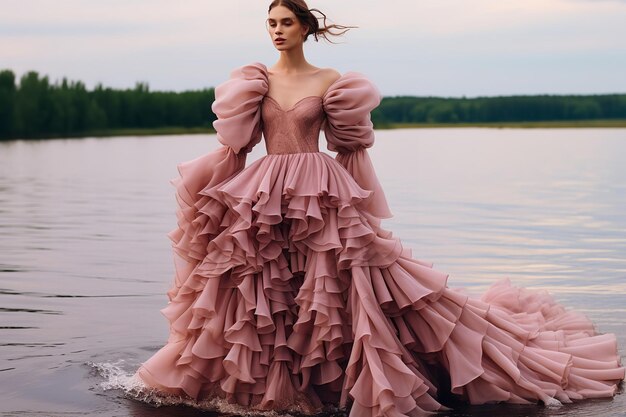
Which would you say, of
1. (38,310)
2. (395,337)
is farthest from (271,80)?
(38,310)

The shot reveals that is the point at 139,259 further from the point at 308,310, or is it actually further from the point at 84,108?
the point at 84,108

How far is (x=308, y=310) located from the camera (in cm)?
664

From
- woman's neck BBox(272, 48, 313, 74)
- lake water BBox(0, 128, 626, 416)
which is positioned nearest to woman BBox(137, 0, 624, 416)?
woman's neck BBox(272, 48, 313, 74)

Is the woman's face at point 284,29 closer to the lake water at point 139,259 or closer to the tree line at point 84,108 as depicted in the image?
the lake water at point 139,259

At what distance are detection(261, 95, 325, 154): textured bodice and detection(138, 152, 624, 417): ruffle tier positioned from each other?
69mm

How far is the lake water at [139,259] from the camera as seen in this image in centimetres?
775

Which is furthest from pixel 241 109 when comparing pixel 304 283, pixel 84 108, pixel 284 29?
pixel 84 108

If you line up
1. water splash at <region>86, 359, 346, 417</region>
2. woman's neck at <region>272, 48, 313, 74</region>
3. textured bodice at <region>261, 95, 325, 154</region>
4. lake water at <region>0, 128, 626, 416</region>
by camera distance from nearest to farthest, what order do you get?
water splash at <region>86, 359, 346, 417</region>
textured bodice at <region>261, 95, 325, 154</region>
woman's neck at <region>272, 48, 313, 74</region>
lake water at <region>0, 128, 626, 416</region>

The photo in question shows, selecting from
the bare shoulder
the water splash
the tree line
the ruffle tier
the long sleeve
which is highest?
the bare shoulder

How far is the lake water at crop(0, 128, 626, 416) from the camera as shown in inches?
305

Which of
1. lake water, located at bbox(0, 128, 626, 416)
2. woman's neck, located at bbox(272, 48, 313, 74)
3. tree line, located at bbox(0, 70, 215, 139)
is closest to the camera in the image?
woman's neck, located at bbox(272, 48, 313, 74)

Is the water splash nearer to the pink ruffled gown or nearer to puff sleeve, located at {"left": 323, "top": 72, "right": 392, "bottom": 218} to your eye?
the pink ruffled gown

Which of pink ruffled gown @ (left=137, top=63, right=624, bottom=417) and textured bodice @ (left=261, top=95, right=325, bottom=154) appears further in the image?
textured bodice @ (left=261, top=95, right=325, bottom=154)

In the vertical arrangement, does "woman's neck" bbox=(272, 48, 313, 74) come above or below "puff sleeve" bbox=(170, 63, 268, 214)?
above
